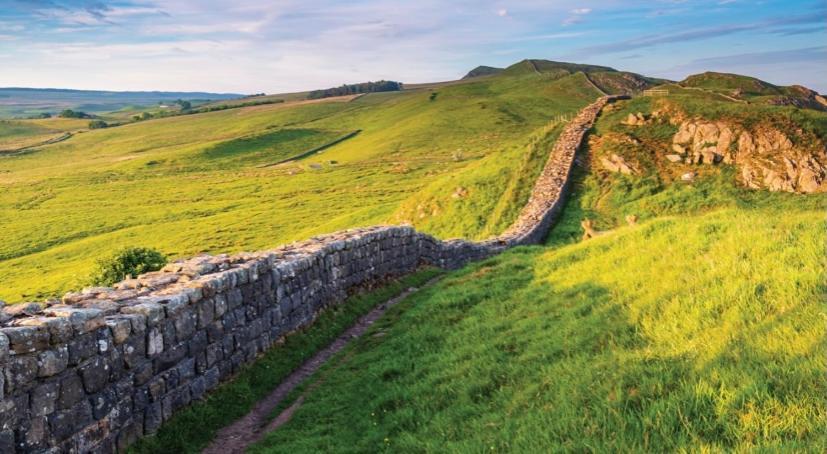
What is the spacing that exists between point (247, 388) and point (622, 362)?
7865mm

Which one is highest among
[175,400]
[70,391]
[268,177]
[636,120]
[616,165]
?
[636,120]

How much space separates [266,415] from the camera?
12.0 meters

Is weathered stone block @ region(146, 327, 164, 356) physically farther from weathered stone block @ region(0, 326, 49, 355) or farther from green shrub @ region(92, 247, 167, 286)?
green shrub @ region(92, 247, 167, 286)

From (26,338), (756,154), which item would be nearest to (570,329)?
(26,338)

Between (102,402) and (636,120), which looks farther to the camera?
(636,120)

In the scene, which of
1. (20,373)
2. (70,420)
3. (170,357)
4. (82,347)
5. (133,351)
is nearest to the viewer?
(20,373)

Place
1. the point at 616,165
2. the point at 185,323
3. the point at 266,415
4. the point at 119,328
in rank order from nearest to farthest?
1. the point at 119,328
2. the point at 185,323
3. the point at 266,415
4. the point at 616,165

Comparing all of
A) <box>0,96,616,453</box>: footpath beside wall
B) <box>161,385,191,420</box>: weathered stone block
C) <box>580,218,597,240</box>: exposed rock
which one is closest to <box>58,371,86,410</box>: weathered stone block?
<box>0,96,616,453</box>: footpath beside wall

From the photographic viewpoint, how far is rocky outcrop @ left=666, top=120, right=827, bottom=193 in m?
33.3

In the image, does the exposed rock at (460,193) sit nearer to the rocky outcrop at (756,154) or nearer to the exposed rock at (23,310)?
the rocky outcrop at (756,154)

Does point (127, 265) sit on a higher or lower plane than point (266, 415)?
lower

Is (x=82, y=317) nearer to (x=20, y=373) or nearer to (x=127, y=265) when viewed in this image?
(x=20, y=373)

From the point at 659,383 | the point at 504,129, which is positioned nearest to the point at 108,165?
the point at 504,129

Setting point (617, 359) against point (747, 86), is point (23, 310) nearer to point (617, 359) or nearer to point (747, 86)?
point (617, 359)
